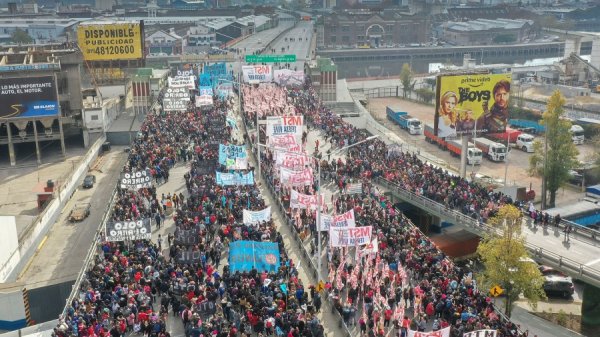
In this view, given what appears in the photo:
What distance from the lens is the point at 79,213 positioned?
161ft

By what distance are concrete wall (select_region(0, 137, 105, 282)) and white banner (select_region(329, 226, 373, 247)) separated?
1919 cm

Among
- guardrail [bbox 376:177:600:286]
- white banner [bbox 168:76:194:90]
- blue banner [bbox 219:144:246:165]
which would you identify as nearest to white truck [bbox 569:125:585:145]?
guardrail [bbox 376:177:600:286]

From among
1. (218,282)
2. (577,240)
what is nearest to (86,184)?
(218,282)

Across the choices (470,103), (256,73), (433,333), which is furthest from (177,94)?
(433,333)

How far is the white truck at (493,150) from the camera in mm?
68688

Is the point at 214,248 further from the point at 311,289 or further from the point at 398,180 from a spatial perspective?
the point at 398,180

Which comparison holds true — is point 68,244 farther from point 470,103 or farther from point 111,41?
point 111,41

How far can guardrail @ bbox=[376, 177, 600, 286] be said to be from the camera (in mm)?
33219

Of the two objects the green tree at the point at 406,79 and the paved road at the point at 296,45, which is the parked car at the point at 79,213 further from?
the green tree at the point at 406,79

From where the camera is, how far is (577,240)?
37438 millimetres

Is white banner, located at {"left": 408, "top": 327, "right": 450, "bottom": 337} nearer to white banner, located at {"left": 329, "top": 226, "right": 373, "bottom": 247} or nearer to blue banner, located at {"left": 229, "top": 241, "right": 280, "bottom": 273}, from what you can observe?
white banner, located at {"left": 329, "top": 226, "right": 373, "bottom": 247}

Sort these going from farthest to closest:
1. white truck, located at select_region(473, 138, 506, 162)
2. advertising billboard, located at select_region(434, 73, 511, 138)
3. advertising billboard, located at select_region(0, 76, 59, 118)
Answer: white truck, located at select_region(473, 138, 506, 162)
advertising billboard, located at select_region(0, 76, 59, 118)
advertising billboard, located at select_region(434, 73, 511, 138)

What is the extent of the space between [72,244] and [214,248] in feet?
49.8

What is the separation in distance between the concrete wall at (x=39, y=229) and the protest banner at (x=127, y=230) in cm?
861
